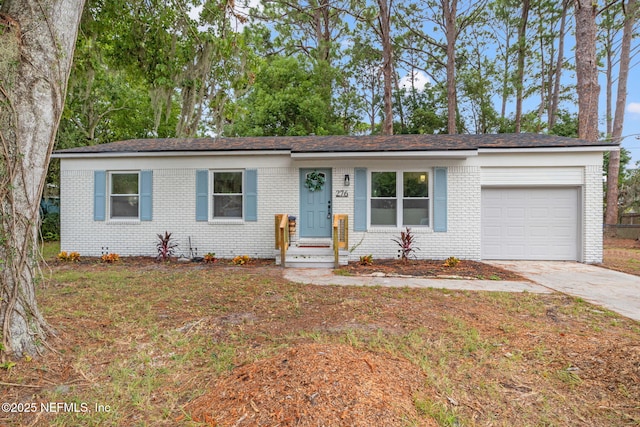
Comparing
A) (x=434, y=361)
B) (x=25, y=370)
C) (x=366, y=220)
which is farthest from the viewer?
(x=366, y=220)

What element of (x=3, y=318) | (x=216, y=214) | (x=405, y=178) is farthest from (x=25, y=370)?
(x=405, y=178)

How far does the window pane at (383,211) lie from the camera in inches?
339

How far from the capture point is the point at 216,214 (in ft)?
29.4

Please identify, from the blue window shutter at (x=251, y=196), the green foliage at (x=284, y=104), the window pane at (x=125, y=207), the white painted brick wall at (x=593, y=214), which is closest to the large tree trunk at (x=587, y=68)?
the white painted brick wall at (x=593, y=214)

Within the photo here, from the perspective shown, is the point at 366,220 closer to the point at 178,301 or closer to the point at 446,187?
the point at 446,187

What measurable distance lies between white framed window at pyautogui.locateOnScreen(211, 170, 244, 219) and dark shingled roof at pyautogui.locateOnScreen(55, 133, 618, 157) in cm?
76

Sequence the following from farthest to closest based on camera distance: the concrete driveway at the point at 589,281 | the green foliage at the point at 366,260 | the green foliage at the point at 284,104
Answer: the green foliage at the point at 284,104, the green foliage at the point at 366,260, the concrete driveway at the point at 589,281

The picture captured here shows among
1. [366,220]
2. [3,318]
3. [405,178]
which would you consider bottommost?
[3,318]

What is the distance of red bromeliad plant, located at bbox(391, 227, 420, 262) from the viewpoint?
7998 mm

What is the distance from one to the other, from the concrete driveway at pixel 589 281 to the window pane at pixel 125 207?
32.4 feet

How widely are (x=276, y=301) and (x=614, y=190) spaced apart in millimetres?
17377

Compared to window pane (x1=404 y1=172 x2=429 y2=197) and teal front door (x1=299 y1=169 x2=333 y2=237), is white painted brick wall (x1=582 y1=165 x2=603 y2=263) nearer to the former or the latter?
window pane (x1=404 y1=172 x2=429 y2=197)

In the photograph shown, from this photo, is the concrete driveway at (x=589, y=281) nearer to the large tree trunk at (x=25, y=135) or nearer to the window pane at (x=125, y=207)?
the large tree trunk at (x=25, y=135)

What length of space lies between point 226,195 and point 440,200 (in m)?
5.82
